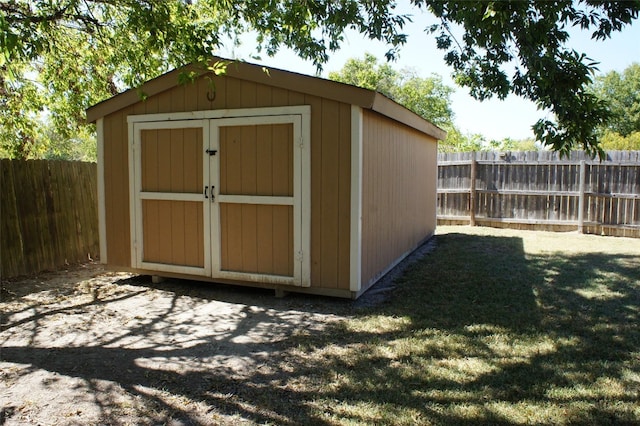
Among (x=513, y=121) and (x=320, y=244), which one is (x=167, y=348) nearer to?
(x=320, y=244)

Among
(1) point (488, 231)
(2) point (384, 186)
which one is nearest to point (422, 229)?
(1) point (488, 231)

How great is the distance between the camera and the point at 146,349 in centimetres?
355

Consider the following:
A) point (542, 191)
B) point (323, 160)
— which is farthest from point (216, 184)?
point (542, 191)

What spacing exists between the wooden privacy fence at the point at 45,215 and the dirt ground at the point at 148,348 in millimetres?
482

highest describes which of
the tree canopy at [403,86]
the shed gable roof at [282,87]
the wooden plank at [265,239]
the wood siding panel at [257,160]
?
the tree canopy at [403,86]

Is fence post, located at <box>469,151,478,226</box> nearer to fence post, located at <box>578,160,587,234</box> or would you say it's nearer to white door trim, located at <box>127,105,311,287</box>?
fence post, located at <box>578,160,587,234</box>

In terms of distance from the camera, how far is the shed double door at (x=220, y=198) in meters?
4.90

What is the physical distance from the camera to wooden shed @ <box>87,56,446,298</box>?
4691 mm

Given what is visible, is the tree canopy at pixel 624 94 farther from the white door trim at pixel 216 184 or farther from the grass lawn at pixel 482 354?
the white door trim at pixel 216 184

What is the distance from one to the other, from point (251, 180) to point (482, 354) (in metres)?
2.86

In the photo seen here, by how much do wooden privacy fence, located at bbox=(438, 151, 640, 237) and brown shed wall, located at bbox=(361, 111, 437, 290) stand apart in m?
2.80

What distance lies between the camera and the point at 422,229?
8.48 m

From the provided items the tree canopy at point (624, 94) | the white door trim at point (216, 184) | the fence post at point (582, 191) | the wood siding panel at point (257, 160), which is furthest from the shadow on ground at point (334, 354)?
the tree canopy at point (624, 94)

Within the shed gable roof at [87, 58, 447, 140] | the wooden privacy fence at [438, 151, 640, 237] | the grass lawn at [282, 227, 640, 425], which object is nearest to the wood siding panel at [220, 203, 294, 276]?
the grass lawn at [282, 227, 640, 425]
